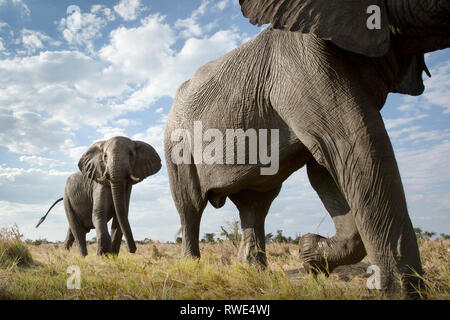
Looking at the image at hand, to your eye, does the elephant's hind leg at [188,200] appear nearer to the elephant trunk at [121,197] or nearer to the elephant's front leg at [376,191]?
the elephant's front leg at [376,191]

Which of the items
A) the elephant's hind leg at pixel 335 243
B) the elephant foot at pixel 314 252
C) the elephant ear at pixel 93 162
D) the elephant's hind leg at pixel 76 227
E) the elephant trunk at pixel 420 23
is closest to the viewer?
the elephant trunk at pixel 420 23

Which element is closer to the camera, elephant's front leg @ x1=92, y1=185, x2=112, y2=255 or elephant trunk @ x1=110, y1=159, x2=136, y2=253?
elephant trunk @ x1=110, y1=159, x2=136, y2=253

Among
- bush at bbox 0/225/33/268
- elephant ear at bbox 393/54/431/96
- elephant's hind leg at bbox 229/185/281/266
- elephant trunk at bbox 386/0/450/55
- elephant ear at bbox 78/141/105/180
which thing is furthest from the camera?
elephant ear at bbox 78/141/105/180

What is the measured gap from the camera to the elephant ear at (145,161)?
29.7ft

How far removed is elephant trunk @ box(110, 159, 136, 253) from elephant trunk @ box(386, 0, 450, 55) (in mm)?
6424

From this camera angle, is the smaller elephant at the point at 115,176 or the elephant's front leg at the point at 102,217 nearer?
the smaller elephant at the point at 115,176

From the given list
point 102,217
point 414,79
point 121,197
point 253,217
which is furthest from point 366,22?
point 102,217

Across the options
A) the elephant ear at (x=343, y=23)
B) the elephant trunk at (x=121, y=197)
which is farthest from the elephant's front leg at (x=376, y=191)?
A: the elephant trunk at (x=121, y=197)

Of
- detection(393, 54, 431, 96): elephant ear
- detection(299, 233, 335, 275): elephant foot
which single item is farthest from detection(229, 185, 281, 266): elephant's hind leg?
detection(393, 54, 431, 96): elephant ear

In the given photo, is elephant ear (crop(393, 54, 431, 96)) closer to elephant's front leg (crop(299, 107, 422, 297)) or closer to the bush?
elephant's front leg (crop(299, 107, 422, 297))

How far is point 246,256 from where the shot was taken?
4.42m

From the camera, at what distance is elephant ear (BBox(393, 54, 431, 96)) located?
10.8 ft
